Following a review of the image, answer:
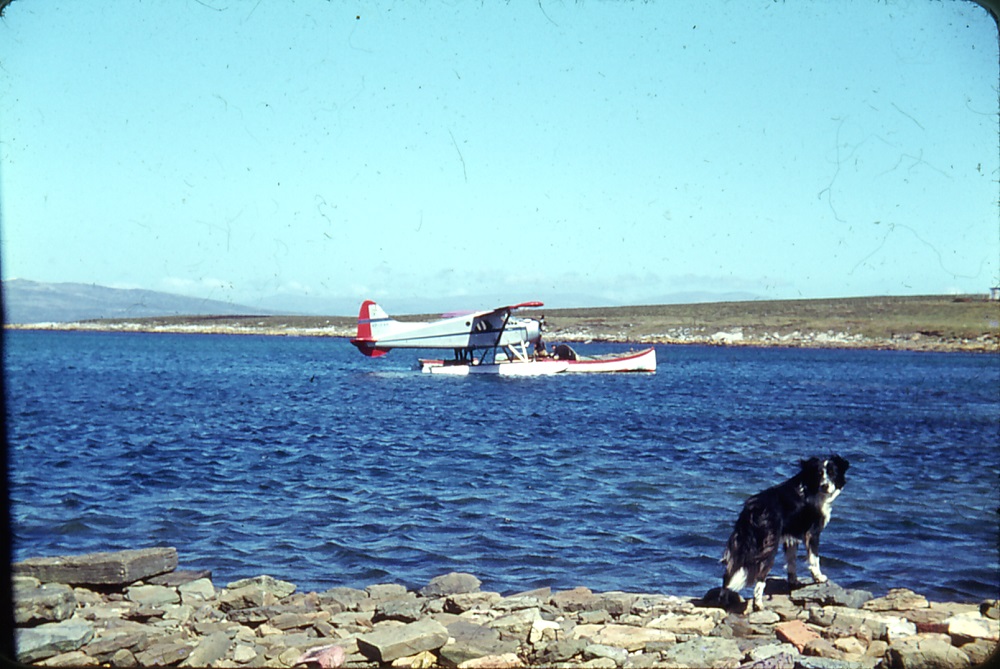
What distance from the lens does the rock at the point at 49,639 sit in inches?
212

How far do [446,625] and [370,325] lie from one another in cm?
4005

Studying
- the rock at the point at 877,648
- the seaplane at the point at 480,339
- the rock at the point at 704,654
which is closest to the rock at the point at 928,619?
the rock at the point at 877,648

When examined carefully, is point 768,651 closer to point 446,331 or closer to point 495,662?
point 495,662

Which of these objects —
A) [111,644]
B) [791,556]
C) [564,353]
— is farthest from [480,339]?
[111,644]

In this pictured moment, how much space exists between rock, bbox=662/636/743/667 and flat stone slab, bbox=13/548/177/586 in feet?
15.5

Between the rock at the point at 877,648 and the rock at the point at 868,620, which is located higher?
the rock at the point at 877,648

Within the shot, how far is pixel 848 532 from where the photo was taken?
10.3m

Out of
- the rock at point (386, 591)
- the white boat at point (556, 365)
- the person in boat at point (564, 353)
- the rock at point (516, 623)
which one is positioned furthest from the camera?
→ the person in boat at point (564, 353)

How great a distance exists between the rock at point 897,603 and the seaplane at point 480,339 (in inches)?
1368

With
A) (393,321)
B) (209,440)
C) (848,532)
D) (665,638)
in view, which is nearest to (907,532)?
(848,532)

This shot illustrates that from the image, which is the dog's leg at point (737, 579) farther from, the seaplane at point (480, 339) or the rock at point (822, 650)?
the seaplane at point (480, 339)

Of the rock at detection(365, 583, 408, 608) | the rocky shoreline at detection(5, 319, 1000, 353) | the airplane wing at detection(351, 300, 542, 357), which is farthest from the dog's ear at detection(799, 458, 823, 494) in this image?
the rocky shoreline at detection(5, 319, 1000, 353)

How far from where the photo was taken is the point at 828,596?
6.74 metres

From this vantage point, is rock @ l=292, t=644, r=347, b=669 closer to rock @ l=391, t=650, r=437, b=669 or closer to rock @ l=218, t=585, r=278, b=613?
rock @ l=391, t=650, r=437, b=669
